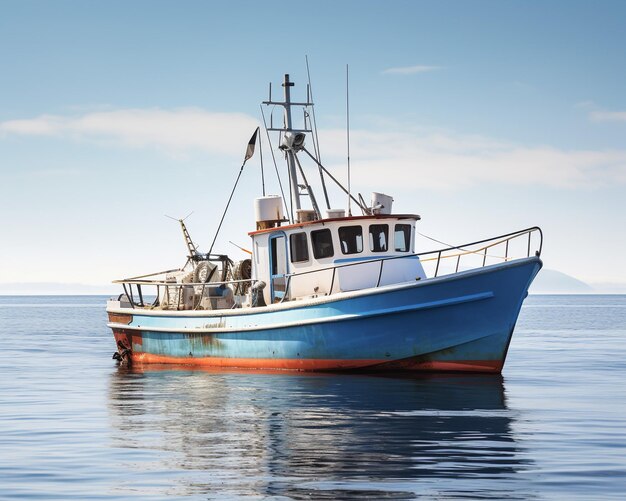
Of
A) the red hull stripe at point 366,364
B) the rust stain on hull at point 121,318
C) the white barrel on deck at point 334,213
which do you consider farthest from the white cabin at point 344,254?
the rust stain on hull at point 121,318

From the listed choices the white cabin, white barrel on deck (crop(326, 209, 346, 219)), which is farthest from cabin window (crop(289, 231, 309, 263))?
white barrel on deck (crop(326, 209, 346, 219))

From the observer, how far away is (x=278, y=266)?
→ 77.8ft

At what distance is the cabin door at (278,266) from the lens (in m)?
23.5

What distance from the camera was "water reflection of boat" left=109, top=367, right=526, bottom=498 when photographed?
34.8 feet

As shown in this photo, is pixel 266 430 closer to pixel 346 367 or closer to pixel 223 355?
pixel 346 367

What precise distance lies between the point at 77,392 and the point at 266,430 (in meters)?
7.95

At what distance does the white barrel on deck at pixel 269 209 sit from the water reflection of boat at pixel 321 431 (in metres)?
4.11

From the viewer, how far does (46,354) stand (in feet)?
114

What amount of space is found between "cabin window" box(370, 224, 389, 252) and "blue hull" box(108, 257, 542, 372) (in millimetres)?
2176

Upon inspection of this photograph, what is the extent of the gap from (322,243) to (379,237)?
132cm

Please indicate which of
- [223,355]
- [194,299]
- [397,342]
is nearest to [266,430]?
[397,342]

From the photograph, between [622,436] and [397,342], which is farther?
[397,342]

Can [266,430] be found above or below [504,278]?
below

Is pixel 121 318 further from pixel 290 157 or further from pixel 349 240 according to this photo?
pixel 349 240
